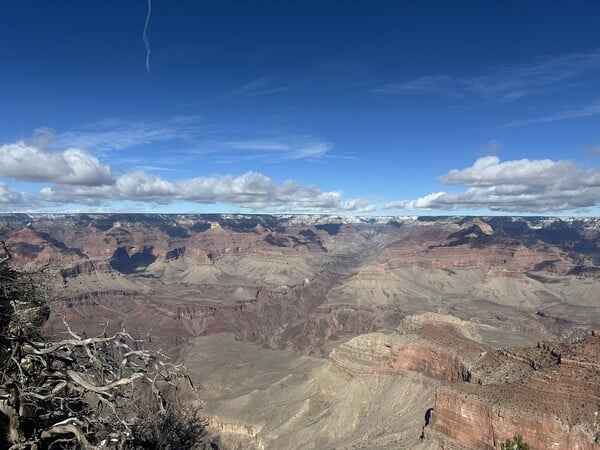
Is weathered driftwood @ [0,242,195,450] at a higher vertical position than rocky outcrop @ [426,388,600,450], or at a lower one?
higher

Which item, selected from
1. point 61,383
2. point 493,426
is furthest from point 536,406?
point 61,383

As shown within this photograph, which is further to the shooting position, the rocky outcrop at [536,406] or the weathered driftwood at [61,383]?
the rocky outcrop at [536,406]

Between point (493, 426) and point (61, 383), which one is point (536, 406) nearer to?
point (493, 426)

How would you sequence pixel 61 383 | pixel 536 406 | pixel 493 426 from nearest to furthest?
pixel 61 383 → pixel 536 406 → pixel 493 426

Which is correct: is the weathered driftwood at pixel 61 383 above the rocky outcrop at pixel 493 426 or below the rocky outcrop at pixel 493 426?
above

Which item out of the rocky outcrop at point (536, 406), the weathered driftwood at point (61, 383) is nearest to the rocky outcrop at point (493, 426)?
the rocky outcrop at point (536, 406)

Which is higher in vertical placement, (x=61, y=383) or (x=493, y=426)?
(x=61, y=383)

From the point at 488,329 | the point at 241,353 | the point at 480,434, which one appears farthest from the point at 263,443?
the point at 488,329

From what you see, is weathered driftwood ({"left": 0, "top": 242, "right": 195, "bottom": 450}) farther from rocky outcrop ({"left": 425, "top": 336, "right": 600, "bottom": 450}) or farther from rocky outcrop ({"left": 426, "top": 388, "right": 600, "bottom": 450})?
rocky outcrop ({"left": 425, "top": 336, "right": 600, "bottom": 450})

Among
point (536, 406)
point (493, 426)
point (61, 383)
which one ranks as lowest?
point (493, 426)

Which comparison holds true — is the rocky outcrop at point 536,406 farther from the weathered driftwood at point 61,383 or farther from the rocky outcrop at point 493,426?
the weathered driftwood at point 61,383

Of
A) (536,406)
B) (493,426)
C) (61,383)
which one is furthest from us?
(493,426)

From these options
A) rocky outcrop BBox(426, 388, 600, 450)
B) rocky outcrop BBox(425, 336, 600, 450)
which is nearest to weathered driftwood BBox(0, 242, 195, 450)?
rocky outcrop BBox(426, 388, 600, 450)
